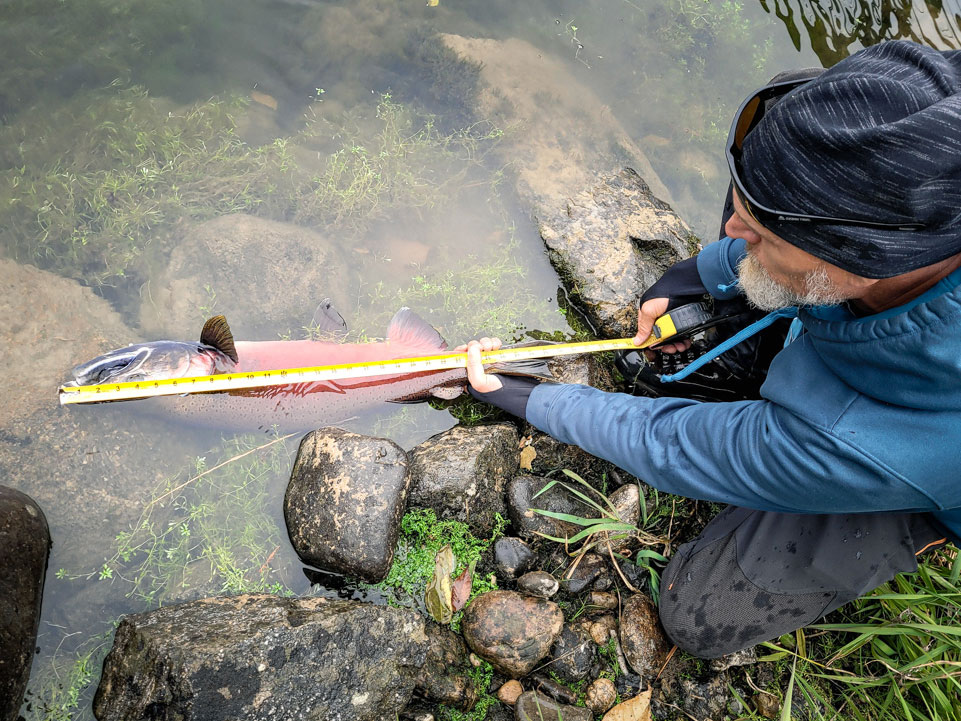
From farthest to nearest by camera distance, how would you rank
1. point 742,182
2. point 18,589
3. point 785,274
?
1. point 18,589
2. point 785,274
3. point 742,182

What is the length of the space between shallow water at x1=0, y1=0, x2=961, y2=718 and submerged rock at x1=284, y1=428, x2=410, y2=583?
0.32 meters

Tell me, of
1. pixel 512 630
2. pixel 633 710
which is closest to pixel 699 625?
pixel 633 710

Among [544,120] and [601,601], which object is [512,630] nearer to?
[601,601]

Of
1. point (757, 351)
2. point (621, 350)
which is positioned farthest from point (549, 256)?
point (757, 351)

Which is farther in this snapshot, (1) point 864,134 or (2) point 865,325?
(2) point 865,325

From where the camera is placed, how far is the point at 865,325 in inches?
80.1

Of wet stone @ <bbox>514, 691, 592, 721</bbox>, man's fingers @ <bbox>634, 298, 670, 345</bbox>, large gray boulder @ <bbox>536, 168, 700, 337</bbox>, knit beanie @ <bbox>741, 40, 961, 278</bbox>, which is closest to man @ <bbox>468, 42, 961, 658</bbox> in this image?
knit beanie @ <bbox>741, 40, 961, 278</bbox>

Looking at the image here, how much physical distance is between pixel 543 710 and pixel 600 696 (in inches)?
13.6

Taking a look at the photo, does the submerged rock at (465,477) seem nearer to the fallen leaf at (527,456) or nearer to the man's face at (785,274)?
the fallen leaf at (527,456)

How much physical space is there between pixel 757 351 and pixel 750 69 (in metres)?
3.09

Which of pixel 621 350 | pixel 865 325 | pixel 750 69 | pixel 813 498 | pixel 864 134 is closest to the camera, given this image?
pixel 864 134

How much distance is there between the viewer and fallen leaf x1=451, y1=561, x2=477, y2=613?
10.9ft

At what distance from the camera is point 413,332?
152 inches

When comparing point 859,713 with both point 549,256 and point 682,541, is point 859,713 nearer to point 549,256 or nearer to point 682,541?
point 682,541
